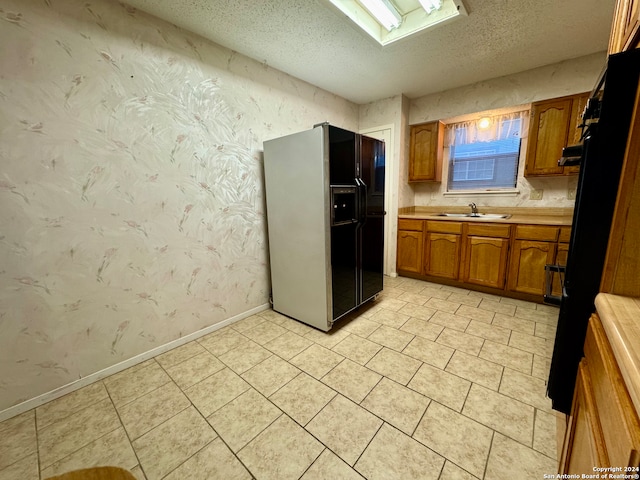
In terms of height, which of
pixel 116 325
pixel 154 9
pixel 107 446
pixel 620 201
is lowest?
pixel 107 446

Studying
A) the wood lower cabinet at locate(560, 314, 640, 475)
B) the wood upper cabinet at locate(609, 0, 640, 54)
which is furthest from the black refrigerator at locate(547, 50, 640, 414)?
the wood lower cabinet at locate(560, 314, 640, 475)

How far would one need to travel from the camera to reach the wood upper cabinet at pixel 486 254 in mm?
2746

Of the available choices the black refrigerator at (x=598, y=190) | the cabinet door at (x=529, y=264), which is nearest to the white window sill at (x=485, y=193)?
the cabinet door at (x=529, y=264)

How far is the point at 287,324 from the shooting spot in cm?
245

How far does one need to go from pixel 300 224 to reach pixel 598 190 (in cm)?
177

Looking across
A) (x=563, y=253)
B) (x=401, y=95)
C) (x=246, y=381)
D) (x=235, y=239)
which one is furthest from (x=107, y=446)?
(x=401, y=95)

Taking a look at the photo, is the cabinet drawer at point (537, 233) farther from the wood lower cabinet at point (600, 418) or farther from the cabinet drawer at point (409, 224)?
the wood lower cabinet at point (600, 418)

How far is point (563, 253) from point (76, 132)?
3948 millimetres

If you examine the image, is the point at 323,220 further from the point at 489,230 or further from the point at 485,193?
the point at 485,193

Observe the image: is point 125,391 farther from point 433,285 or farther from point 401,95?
point 401,95

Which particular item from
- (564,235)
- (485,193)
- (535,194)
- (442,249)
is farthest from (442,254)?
(535,194)

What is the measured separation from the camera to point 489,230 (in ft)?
9.16

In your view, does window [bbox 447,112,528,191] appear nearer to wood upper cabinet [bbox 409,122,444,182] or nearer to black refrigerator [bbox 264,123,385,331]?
wood upper cabinet [bbox 409,122,444,182]

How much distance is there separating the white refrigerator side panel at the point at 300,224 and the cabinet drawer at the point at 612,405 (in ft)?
5.26
